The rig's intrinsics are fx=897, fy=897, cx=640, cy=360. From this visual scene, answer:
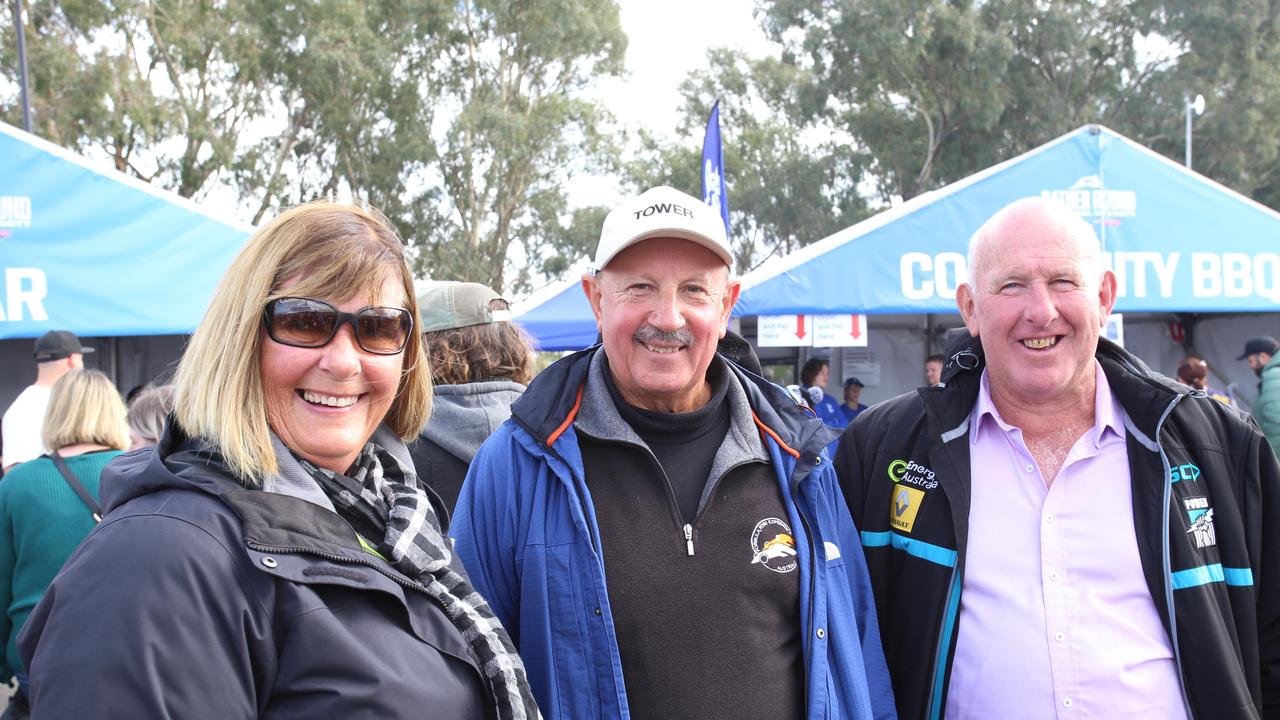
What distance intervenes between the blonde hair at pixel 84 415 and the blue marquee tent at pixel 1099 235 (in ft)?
13.6

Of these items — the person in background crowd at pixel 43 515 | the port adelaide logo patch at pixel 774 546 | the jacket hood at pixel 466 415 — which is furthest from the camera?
the person in background crowd at pixel 43 515

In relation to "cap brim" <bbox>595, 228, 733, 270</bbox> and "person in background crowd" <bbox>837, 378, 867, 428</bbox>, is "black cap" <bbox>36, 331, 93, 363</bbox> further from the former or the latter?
"person in background crowd" <bbox>837, 378, 867, 428</bbox>

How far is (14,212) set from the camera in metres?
6.21

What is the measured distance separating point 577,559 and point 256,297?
78cm

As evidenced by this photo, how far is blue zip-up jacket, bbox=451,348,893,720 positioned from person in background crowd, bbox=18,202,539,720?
0.18 metres

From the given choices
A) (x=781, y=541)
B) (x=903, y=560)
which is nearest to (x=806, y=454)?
(x=781, y=541)

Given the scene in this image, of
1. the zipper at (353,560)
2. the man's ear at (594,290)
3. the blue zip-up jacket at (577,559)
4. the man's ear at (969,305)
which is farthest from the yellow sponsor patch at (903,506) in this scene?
the zipper at (353,560)

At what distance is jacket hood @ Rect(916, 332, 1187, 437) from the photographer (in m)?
2.19

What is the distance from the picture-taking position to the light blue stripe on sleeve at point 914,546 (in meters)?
2.18

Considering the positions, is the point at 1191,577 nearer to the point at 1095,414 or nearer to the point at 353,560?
the point at 1095,414

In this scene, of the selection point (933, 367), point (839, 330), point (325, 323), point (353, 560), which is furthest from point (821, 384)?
point (353, 560)

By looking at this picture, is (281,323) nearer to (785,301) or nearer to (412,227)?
(785,301)

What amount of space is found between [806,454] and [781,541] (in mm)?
206

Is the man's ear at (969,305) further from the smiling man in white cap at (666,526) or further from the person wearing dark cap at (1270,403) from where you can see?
the person wearing dark cap at (1270,403)
